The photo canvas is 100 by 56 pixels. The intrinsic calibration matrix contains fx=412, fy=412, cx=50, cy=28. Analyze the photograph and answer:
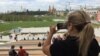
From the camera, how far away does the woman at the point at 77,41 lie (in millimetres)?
3428

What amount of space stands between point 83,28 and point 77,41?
135mm

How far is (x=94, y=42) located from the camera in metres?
3.58

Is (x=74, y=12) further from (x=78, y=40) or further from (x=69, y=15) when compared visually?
(x=78, y=40)

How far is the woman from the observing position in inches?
135

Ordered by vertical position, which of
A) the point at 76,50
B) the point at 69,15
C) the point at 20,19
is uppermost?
the point at 69,15

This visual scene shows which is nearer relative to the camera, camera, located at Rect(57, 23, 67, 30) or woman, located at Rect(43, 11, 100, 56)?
woman, located at Rect(43, 11, 100, 56)

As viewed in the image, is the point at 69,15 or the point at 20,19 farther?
the point at 20,19

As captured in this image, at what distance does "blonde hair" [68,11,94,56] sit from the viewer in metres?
3.42

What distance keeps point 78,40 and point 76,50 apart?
0.09 m

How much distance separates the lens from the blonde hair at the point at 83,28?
11.2 feet

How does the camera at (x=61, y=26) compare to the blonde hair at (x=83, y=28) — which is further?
the camera at (x=61, y=26)

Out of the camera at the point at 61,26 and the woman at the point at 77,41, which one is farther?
the camera at the point at 61,26

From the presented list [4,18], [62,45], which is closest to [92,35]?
[62,45]

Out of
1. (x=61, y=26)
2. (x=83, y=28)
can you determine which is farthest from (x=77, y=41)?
(x=61, y=26)
